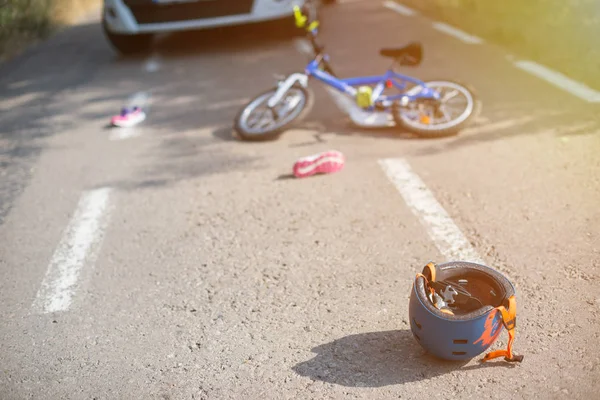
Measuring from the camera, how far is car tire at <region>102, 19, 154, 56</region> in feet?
32.8

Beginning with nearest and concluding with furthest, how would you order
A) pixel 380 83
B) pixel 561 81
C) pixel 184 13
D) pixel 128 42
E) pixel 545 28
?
pixel 380 83, pixel 561 81, pixel 545 28, pixel 184 13, pixel 128 42

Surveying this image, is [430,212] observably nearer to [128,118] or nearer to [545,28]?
[128,118]

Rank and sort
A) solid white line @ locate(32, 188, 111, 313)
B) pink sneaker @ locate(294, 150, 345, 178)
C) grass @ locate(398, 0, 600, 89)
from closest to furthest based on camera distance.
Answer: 1. solid white line @ locate(32, 188, 111, 313)
2. pink sneaker @ locate(294, 150, 345, 178)
3. grass @ locate(398, 0, 600, 89)

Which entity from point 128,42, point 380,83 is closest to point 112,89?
point 128,42

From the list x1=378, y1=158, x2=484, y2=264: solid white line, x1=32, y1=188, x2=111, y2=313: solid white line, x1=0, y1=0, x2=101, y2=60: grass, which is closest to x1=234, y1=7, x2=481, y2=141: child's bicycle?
x1=378, y1=158, x2=484, y2=264: solid white line

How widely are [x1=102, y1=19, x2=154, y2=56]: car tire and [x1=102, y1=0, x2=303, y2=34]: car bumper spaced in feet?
1.28

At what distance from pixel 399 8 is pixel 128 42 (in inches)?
198

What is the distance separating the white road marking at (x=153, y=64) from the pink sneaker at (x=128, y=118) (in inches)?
90.1

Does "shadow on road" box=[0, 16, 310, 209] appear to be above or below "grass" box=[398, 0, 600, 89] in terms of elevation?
above

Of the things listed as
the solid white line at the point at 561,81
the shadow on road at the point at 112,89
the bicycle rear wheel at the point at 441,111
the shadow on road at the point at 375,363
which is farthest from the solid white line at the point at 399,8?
the shadow on road at the point at 375,363

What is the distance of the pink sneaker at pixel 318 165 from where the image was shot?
5.11 m

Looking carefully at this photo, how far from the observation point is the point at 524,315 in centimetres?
323

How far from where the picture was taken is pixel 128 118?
6859 mm

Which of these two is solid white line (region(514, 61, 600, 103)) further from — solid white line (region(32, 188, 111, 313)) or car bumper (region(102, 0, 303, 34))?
solid white line (region(32, 188, 111, 313))
